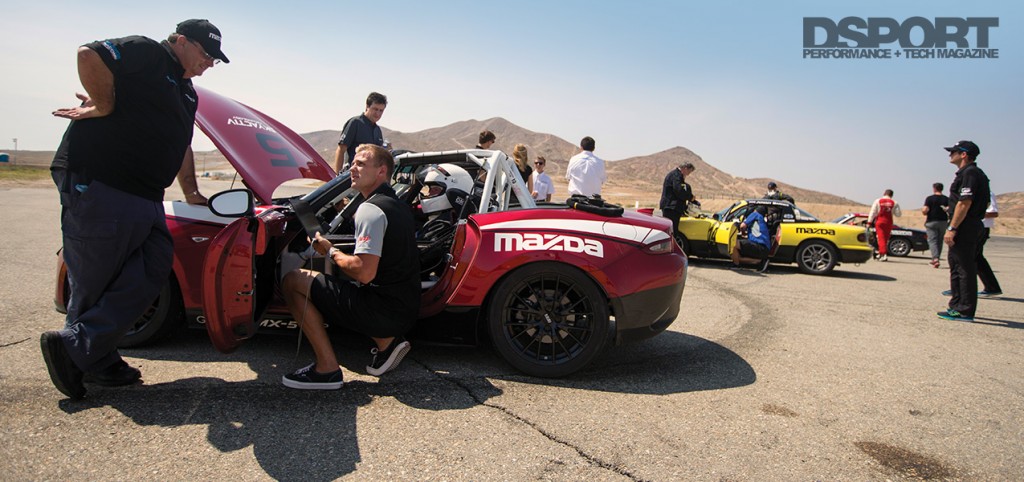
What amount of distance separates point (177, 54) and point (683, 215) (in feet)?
28.9

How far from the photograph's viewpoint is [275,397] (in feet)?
10.3

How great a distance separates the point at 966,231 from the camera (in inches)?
242

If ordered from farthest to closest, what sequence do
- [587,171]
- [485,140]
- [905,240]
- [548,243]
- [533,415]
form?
[905,240] < [587,171] < [485,140] < [548,243] < [533,415]

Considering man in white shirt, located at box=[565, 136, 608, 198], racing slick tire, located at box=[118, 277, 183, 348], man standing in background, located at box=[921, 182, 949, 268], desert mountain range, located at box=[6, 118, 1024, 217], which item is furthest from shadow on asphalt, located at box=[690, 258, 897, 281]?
desert mountain range, located at box=[6, 118, 1024, 217]

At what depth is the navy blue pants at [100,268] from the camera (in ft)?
9.50

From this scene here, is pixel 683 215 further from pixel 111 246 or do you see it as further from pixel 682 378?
pixel 111 246

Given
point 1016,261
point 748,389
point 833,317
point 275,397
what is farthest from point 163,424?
point 1016,261

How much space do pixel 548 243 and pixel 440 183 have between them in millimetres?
1242

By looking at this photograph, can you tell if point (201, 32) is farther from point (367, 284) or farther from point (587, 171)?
point (587, 171)

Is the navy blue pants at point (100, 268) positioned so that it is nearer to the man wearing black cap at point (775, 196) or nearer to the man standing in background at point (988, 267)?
the man standing in background at point (988, 267)

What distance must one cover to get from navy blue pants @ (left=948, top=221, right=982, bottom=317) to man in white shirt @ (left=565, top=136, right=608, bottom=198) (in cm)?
433

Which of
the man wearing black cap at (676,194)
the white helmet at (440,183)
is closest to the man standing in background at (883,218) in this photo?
the man wearing black cap at (676,194)

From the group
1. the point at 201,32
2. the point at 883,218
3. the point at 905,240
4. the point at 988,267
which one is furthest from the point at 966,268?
the point at 905,240

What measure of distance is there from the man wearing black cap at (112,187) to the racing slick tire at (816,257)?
970 cm
